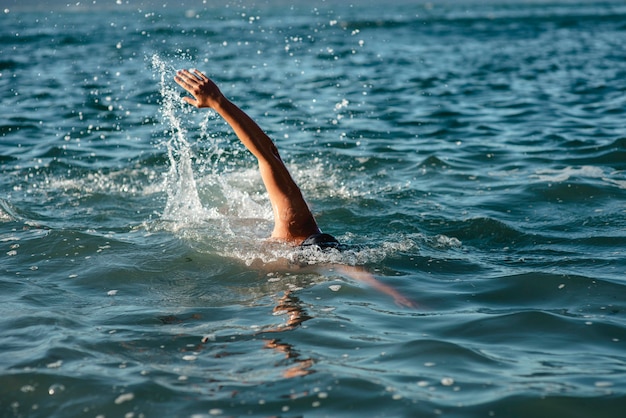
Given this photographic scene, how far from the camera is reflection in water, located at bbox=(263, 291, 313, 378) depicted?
491cm

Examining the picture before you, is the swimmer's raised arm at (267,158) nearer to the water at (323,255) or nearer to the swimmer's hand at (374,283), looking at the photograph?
the water at (323,255)

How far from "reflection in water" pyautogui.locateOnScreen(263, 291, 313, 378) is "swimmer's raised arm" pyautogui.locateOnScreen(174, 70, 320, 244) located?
72cm

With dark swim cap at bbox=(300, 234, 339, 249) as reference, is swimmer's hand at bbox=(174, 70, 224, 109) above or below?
above

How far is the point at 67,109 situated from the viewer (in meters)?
14.8

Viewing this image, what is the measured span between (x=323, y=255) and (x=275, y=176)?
0.83m

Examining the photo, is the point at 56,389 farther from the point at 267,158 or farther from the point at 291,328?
the point at 267,158

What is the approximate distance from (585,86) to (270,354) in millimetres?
13343

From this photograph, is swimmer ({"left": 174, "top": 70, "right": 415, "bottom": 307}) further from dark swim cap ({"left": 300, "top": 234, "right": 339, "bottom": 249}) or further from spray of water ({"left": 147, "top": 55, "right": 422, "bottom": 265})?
spray of water ({"left": 147, "top": 55, "right": 422, "bottom": 265})

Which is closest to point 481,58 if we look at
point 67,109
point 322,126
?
point 322,126

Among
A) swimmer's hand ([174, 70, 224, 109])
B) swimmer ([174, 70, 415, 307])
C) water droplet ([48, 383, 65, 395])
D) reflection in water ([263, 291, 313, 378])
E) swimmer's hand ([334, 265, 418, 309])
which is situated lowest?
swimmer's hand ([334, 265, 418, 309])

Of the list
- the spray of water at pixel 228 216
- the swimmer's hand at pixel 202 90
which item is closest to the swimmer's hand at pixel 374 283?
the spray of water at pixel 228 216

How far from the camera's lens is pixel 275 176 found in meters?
6.59

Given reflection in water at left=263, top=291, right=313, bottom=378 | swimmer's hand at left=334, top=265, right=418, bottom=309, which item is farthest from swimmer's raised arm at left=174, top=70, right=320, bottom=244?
reflection in water at left=263, top=291, right=313, bottom=378

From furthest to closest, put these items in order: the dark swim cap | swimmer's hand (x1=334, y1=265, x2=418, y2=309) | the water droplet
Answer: the dark swim cap
swimmer's hand (x1=334, y1=265, x2=418, y2=309)
the water droplet
